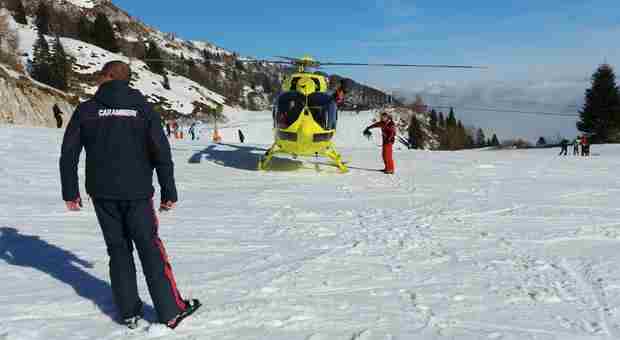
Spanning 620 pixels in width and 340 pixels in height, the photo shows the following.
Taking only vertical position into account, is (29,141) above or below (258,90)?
below

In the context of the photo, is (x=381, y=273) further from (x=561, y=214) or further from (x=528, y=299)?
(x=561, y=214)

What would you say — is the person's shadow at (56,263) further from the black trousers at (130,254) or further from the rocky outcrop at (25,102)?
the rocky outcrop at (25,102)

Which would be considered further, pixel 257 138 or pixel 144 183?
pixel 257 138

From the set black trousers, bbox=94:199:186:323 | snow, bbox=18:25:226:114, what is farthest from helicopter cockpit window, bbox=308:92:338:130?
snow, bbox=18:25:226:114

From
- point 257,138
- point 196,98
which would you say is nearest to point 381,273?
point 257,138

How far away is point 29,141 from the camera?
15750 mm

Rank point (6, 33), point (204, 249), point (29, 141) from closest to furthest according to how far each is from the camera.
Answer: point (204, 249)
point (29, 141)
point (6, 33)

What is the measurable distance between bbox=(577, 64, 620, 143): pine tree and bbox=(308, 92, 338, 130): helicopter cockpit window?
5176 cm

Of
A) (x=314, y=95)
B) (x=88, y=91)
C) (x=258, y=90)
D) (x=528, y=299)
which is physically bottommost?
(x=528, y=299)

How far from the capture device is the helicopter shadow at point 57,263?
13.5 feet

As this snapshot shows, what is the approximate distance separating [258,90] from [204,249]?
143 m

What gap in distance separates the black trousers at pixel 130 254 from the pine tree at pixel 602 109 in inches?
2349

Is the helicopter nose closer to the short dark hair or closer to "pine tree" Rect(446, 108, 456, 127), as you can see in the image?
the short dark hair

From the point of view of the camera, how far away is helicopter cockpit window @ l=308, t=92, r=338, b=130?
1179 centimetres
